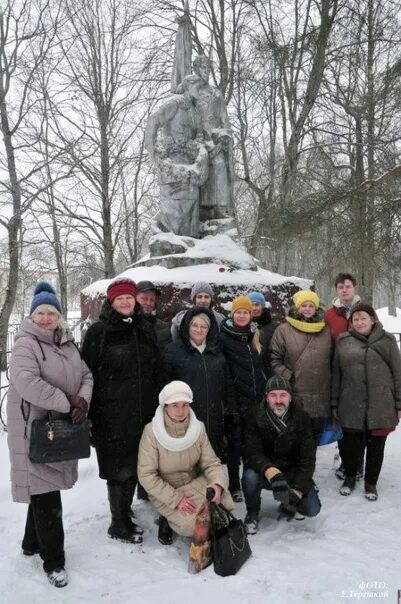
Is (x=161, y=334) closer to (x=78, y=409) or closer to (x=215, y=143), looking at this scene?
(x=78, y=409)

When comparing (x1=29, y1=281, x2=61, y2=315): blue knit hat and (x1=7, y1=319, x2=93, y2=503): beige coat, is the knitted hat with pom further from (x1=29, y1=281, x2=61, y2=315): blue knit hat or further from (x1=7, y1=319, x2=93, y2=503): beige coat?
(x1=7, y1=319, x2=93, y2=503): beige coat

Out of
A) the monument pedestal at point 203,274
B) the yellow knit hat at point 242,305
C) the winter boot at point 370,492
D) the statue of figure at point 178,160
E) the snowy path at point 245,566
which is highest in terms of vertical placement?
the statue of figure at point 178,160

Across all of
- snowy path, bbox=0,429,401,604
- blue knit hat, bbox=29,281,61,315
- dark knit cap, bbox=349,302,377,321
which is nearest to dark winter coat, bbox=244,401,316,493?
snowy path, bbox=0,429,401,604

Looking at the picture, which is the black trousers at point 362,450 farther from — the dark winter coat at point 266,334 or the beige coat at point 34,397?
the beige coat at point 34,397

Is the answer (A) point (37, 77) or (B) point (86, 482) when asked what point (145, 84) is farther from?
(B) point (86, 482)

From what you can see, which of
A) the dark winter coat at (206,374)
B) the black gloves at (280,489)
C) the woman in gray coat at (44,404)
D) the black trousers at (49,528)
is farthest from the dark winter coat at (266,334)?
the black trousers at (49,528)

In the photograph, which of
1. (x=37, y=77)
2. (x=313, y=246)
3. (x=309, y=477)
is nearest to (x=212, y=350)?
(x=309, y=477)

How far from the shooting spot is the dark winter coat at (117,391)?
2852 mm

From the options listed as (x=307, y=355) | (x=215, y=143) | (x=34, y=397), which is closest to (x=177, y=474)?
(x=34, y=397)

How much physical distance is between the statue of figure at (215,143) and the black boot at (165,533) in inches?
182

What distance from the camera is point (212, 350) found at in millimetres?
3223

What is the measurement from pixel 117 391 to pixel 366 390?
1.78 meters

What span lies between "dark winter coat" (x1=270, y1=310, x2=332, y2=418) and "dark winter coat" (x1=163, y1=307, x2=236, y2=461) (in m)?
0.51

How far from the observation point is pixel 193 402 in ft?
10.3
